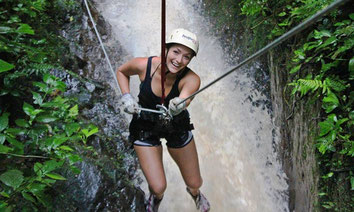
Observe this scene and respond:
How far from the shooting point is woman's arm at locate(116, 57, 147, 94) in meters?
2.73

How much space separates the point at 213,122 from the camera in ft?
16.0

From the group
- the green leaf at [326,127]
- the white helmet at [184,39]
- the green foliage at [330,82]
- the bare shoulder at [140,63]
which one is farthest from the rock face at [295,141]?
the bare shoulder at [140,63]

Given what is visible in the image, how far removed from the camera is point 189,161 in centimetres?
296

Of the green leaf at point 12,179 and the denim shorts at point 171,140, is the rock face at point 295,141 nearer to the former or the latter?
the denim shorts at point 171,140

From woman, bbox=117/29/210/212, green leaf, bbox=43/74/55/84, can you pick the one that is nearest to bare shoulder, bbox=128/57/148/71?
woman, bbox=117/29/210/212

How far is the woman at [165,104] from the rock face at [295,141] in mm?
1135

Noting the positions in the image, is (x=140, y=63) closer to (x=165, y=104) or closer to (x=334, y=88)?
(x=165, y=104)

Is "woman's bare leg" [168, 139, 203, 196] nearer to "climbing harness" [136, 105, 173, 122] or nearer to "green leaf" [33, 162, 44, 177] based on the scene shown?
"climbing harness" [136, 105, 173, 122]

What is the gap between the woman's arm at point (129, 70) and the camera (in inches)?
108

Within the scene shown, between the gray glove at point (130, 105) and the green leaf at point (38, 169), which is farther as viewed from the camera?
the gray glove at point (130, 105)

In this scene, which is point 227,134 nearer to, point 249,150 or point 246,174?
point 249,150

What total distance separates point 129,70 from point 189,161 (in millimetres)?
1097

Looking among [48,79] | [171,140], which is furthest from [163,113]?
[48,79]

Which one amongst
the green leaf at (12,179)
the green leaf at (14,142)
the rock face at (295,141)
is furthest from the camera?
the rock face at (295,141)
